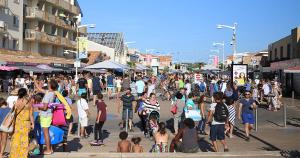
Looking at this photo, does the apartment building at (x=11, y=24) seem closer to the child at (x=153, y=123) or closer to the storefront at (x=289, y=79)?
the storefront at (x=289, y=79)

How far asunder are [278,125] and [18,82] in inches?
801

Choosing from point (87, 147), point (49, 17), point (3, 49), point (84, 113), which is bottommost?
point (87, 147)

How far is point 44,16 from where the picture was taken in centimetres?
5334

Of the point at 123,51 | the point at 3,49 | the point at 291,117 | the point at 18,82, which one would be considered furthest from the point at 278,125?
the point at 123,51

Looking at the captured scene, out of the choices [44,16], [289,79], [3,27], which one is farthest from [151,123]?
[44,16]

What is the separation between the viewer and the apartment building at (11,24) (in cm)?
4134

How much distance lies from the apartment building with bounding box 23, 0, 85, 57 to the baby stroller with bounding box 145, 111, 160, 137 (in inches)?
1501

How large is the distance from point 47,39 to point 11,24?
1039 centimetres

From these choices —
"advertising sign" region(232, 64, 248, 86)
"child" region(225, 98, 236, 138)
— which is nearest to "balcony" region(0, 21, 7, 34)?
"advertising sign" region(232, 64, 248, 86)

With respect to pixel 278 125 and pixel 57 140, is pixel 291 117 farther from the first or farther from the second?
pixel 57 140

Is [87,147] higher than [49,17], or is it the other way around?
[49,17]

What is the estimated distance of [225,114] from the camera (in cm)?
1112

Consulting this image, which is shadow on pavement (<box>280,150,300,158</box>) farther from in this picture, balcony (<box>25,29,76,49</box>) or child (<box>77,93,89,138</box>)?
balcony (<box>25,29,76,49</box>)

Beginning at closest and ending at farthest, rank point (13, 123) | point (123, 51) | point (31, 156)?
point (13, 123) < point (31, 156) < point (123, 51)
